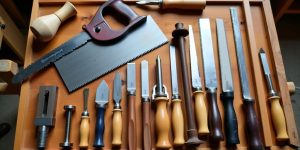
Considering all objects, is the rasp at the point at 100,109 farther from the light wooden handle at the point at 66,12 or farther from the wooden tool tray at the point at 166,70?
Answer: the light wooden handle at the point at 66,12

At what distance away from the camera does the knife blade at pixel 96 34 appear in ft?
2.54

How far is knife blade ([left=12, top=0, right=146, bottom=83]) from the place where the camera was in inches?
30.5

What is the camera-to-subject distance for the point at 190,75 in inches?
30.0

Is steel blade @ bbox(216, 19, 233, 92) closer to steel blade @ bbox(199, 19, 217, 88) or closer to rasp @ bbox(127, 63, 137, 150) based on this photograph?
steel blade @ bbox(199, 19, 217, 88)

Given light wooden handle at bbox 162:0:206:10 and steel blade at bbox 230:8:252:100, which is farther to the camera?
Answer: light wooden handle at bbox 162:0:206:10

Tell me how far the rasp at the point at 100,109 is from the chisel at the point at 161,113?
132mm

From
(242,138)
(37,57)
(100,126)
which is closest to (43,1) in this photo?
(37,57)

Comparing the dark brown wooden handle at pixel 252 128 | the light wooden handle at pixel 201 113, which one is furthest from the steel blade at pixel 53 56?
the dark brown wooden handle at pixel 252 128

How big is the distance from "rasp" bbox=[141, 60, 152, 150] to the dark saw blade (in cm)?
5

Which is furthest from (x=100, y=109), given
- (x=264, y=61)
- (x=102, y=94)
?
Answer: (x=264, y=61)

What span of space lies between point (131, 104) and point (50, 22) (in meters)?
0.34

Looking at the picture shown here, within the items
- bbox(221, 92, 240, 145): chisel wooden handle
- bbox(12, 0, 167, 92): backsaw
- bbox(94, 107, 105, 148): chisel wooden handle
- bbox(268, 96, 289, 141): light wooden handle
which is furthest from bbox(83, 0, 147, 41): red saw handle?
bbox(268, 96, 289, 141): light wooden handle

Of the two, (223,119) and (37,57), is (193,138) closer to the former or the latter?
(223,119)

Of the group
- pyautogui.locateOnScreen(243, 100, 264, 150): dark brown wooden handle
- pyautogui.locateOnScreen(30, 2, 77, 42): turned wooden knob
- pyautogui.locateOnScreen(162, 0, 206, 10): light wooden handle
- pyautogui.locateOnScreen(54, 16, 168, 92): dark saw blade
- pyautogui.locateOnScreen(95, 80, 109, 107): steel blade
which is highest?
pyautogui.locateOnScreen(162, 0, 206, 10): light wooden handle
